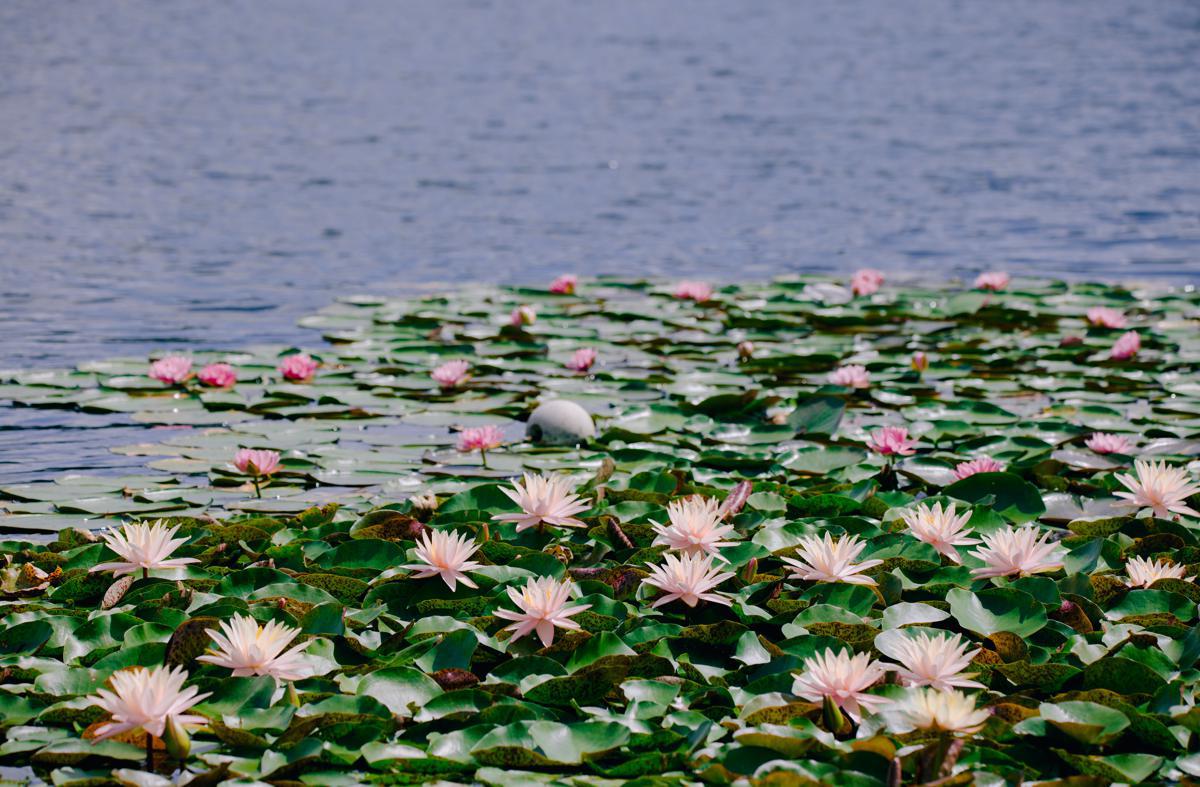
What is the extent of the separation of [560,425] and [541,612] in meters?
2.17

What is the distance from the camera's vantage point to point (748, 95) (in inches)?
860

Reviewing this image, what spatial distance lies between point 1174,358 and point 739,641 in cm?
456

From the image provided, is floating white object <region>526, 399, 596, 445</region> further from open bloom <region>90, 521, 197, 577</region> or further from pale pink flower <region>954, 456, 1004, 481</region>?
open bloom <region>90, 521, 197, 577</region>

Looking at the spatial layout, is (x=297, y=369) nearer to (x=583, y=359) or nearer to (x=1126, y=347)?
(x=583, y=359)

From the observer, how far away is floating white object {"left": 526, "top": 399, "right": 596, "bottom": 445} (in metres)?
5.16

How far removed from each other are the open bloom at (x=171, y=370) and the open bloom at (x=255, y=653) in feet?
10.6

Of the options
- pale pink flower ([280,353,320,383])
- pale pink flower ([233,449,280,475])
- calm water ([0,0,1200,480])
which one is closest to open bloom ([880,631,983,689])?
pale pink flower ([233,449,280,475])

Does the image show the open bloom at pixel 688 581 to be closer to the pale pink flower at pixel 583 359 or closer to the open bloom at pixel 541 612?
the open bloom at pixel 541 612

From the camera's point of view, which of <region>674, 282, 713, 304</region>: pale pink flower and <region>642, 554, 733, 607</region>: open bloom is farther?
<region>674, 282, 713, 304</region>: pale pink flower

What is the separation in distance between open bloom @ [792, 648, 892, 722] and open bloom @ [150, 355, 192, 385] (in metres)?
3.96

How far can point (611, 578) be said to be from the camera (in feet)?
11.4

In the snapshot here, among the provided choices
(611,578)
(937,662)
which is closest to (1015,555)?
(937,662)

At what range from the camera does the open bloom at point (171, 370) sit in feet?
19.0

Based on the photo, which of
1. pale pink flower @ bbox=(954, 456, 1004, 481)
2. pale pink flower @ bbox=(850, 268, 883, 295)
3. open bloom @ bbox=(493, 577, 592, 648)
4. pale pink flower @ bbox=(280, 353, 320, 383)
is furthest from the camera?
pale pink flower @ bbox=(850, 268, 883, 295)
